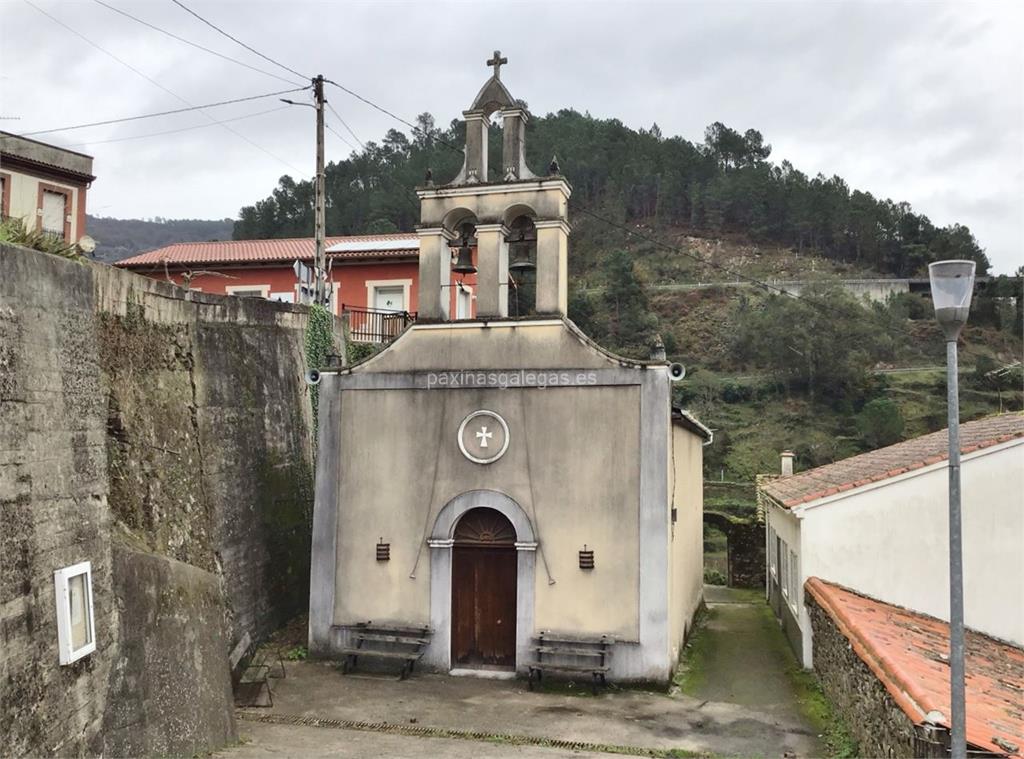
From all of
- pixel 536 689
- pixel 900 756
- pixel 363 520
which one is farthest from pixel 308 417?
pixel 900 756

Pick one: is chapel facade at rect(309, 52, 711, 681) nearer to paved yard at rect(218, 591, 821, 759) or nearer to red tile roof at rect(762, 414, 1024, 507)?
paved yard at rect(218, 591, 821, 759)

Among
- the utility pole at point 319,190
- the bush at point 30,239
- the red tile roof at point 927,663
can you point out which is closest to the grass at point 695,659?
the red tile roof at point 927,663

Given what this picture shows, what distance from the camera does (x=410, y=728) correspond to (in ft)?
35.1

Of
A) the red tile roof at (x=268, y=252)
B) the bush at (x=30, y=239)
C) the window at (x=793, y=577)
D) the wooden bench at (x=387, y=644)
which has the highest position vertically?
the red tile roof at (x=268, y=252)

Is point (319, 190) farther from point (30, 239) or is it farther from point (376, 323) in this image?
point (30, 239)

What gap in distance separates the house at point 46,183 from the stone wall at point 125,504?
36.2 feet

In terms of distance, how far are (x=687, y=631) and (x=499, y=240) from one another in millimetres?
7972

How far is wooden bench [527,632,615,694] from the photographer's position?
12352 mm

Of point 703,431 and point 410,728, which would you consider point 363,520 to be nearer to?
point 410,728

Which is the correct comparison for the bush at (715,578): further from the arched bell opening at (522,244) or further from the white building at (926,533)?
the arched bell opening at (522,244)

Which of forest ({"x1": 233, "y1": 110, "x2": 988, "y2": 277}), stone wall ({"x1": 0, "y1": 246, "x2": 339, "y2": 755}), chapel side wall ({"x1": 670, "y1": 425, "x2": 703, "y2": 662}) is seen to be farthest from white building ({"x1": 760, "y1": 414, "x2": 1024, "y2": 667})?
forest ({"x1": 233, "y1": 110, "x2": 988, "y2": 277})

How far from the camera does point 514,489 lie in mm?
13258

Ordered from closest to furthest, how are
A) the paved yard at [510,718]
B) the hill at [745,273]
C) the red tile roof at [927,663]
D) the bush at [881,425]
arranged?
the red tile roof at [927,663] → the paved yard at [510,718] → the bush at [881,425] → the hill at [745,273]

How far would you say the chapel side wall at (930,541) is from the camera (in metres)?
11.5
